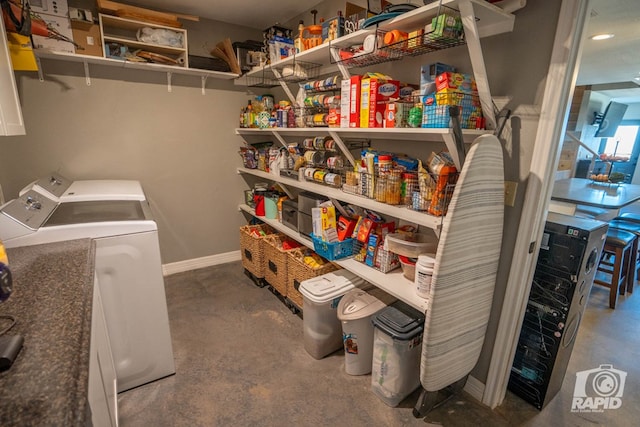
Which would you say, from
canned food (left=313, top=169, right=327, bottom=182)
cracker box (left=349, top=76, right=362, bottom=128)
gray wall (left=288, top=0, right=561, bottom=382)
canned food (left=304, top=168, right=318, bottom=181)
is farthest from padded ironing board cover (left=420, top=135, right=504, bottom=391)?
canned food (left=304, top=168, right=318, bottom=181)

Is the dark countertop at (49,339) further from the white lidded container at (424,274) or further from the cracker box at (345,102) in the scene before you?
the cracker box at (345,102)

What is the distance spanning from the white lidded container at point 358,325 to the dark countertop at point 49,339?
124 cm

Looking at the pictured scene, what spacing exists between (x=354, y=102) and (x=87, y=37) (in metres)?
2.11

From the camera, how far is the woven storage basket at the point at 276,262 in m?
2.52

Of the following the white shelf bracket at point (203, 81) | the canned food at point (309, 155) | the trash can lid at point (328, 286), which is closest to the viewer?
the trash can lid at point (328, 286)

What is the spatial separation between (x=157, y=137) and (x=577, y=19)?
3.03m

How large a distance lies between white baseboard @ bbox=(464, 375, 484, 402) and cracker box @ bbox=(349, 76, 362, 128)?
1.58 m

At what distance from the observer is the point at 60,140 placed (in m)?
2.50

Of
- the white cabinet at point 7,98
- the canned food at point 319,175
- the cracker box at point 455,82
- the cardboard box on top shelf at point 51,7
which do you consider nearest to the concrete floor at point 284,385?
the canned food at point 319,175

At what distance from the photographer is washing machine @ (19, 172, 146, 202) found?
1977 mm

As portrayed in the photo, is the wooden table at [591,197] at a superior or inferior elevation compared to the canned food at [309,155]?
inferior

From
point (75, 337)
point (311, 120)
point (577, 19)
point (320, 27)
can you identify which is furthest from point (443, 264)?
point (320, 27)

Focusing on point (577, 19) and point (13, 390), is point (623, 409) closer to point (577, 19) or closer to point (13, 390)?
point (577, 19)

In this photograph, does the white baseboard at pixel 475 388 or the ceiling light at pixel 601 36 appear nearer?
the white baseboard at pixel 475 388
